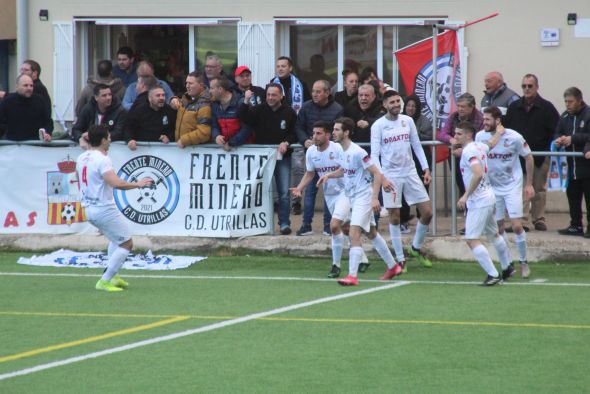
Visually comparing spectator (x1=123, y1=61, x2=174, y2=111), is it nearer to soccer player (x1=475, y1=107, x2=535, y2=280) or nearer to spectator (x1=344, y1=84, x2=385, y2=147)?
spectator (x1=344, y1=84, x2=385, y2=147)

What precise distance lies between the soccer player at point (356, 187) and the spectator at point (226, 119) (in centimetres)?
235

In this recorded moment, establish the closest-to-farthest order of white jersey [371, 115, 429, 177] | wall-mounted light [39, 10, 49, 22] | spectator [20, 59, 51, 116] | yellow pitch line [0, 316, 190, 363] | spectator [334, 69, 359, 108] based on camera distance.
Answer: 1. yellow pitch line [0, 316, 190, 363]
2. white jersey [371, 115, 429, 177]
3. spectator [334, 69, 359, 108]
4. spectator [20, 59, 51, 116]
5. wall-mounted light [39, 10, 49, 22]

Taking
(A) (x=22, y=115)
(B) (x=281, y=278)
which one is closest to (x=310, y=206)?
(B) (x=281, y=278)

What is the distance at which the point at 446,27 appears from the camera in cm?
1589

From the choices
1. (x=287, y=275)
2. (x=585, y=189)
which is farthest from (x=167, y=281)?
(x=585, y=189)

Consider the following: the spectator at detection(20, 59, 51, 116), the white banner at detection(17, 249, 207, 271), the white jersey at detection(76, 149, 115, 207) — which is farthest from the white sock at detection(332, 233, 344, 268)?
the spectator at detection(20, 59, 51, 116)

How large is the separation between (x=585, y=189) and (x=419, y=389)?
798 centimetres

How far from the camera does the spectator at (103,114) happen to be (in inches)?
653

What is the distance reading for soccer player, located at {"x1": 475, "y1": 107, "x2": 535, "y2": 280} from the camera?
1423 cm

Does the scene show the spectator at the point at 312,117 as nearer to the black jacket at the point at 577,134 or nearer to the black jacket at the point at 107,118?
the black jacket at the point at 107,118

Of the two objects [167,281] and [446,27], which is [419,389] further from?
[446,27]

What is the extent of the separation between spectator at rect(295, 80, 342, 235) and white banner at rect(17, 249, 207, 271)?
1490 mm

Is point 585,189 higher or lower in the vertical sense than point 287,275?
higher

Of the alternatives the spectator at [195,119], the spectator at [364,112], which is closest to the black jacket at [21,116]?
the spectator at [195,119]
